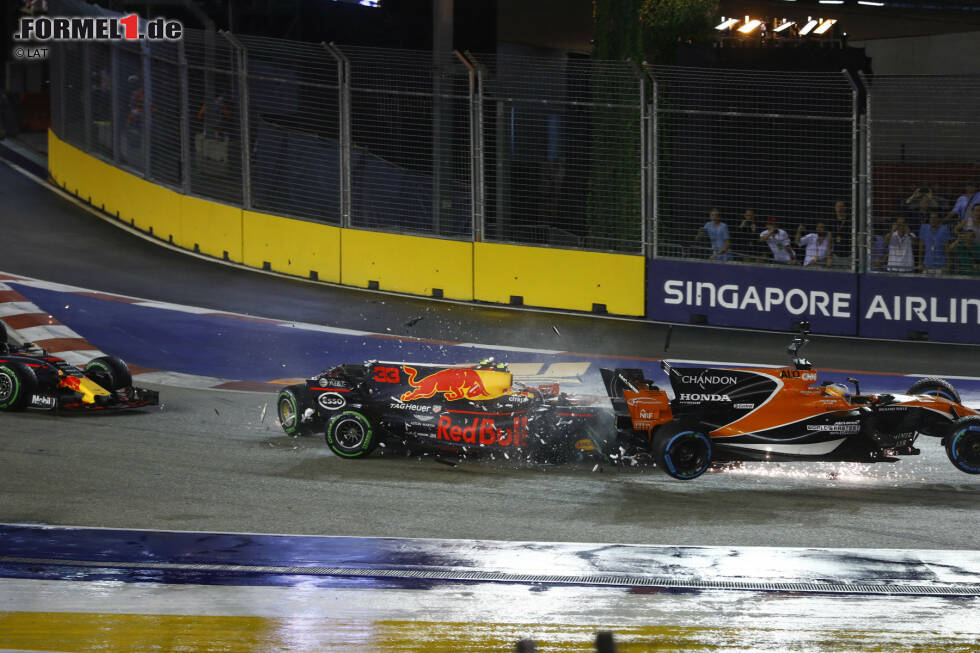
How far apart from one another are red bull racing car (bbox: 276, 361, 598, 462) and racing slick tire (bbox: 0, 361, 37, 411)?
9.55ft

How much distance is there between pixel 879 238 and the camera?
1536 centimetres

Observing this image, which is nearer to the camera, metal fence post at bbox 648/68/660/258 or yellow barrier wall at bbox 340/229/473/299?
metal fence post at bbox 648/68/660/258

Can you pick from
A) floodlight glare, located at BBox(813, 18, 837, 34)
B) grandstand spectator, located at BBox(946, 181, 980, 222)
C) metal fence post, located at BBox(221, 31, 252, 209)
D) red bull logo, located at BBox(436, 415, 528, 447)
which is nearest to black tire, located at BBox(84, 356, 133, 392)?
red bull logo, located at BBox(436, 415, 528, 447)

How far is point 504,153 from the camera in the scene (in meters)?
17.1

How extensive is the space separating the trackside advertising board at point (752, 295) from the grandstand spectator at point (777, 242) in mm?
145

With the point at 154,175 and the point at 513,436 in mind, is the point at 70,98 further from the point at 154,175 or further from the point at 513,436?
the point at 513,436

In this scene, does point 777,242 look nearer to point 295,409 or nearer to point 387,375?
point 387,375

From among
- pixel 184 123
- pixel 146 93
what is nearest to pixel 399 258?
pixel 184 123

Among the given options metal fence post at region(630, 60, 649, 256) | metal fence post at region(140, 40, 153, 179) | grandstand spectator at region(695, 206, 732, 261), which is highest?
metal fence post at region(140, 40, 153, 179)

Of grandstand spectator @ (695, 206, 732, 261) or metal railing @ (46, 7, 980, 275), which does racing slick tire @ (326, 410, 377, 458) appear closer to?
metal railing @ (46, 7, 980, 275)

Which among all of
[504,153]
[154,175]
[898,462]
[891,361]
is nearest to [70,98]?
[154,175]

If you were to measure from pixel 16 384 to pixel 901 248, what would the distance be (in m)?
10.1

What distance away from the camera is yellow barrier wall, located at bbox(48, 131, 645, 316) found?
1695cm

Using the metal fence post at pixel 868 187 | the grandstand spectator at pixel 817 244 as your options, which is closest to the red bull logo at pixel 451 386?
the grandstand spectator at pixel 817 244
